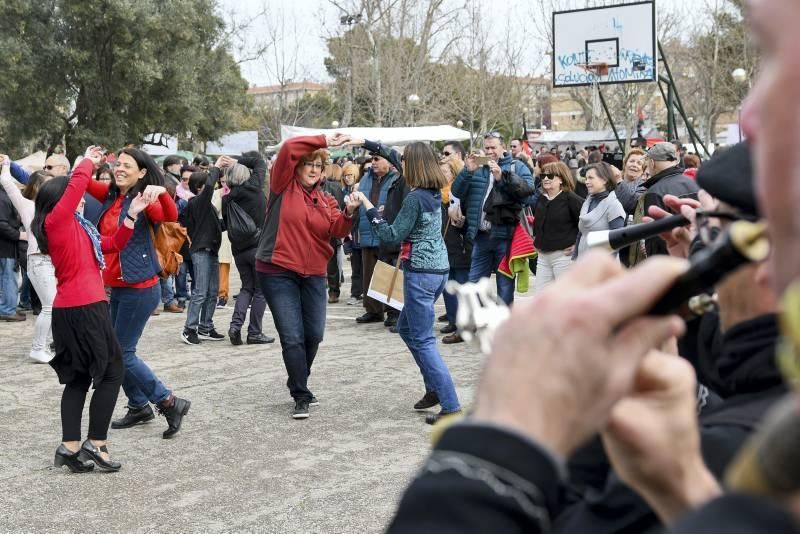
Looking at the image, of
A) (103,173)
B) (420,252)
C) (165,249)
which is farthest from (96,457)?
(103,173)

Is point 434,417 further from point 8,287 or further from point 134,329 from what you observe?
point 8,287

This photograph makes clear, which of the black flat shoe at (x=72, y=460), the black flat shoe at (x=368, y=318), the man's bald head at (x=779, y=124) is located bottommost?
the black flat shoe at (x=368, y=318)

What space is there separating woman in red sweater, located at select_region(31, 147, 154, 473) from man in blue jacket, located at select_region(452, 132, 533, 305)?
175 inches

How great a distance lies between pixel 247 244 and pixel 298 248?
10.5 feet

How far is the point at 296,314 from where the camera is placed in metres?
6.90

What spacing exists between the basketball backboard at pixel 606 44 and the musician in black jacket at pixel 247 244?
1428 centimetres

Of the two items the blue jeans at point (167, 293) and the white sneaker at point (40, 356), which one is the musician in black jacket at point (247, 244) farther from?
the blue jeans at point (167, 293)

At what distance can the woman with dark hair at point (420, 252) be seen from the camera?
21.9ft

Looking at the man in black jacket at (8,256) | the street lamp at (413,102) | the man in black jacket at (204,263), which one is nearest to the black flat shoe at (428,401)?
the man in black jacket at (204,263)

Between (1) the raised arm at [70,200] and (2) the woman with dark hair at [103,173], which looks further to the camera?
(2) the woman with dark hair at [103,173]

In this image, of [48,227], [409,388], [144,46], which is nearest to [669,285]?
[48,227]

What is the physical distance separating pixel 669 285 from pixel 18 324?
37.3 ft

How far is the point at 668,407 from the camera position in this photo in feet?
3.34

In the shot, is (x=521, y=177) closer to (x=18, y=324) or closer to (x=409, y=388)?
(x=409, y=388)
